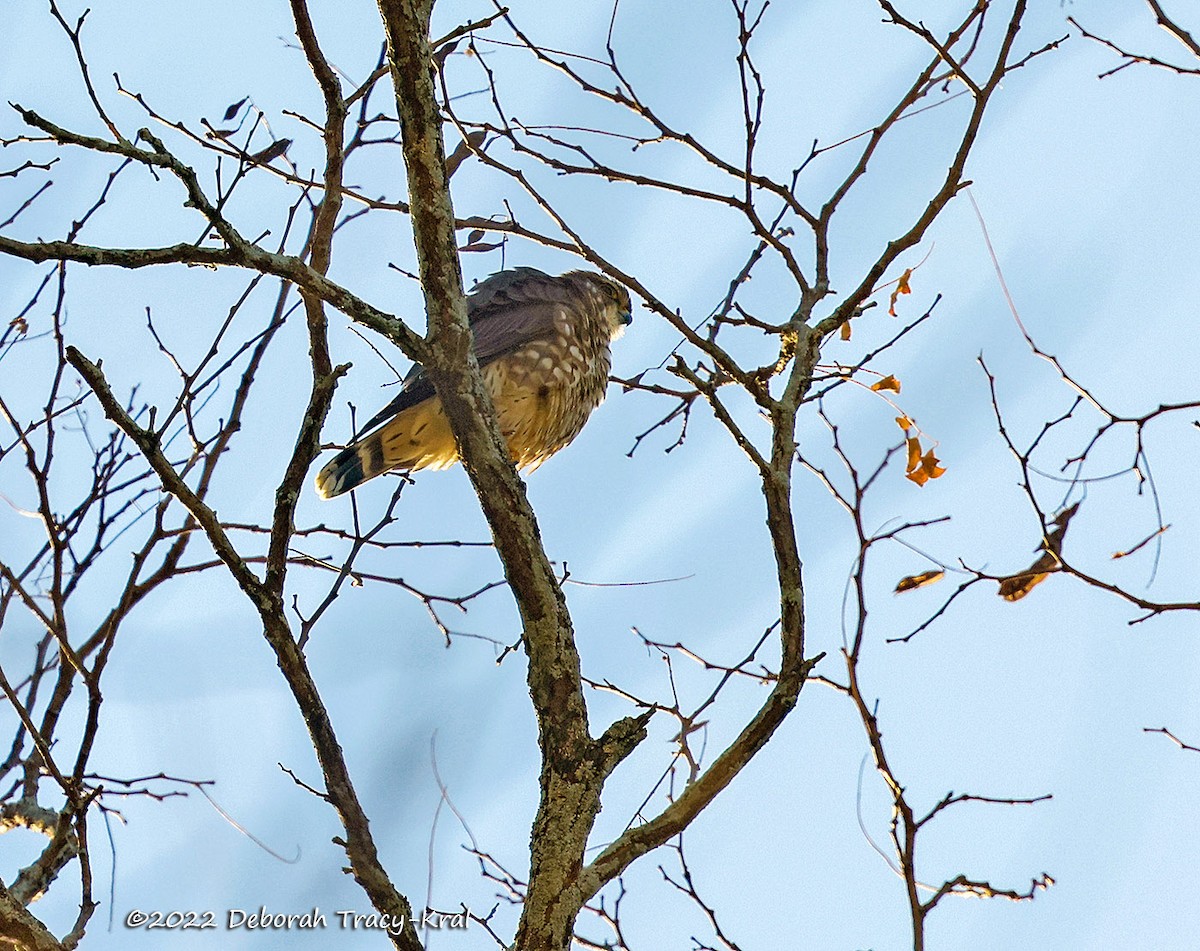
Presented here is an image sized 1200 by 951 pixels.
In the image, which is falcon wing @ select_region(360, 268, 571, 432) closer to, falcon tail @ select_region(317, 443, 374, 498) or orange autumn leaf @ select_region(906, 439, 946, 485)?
falcon tail @ select_region(317, 443, 374, 498)

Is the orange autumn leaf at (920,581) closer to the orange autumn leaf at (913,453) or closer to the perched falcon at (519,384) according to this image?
the orange autumn leaf at (913,453)

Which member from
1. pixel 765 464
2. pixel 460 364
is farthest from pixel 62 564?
pixel 765 464

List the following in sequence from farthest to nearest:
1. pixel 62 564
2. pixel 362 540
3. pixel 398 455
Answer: pixel 398 455 → pixel 62 564 → pixel 362 540

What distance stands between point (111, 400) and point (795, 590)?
3.83 feet

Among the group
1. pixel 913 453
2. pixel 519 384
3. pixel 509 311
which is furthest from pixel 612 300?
pixel 913 453

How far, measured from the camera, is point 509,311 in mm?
4461

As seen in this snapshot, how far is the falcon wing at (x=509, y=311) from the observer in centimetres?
435

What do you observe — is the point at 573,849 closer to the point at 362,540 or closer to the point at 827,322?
the point at 362,540

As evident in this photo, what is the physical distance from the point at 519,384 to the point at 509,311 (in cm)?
30

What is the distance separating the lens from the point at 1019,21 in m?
2.56

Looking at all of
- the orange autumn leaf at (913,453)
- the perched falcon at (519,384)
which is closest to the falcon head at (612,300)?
the perched falcon at (519,384)

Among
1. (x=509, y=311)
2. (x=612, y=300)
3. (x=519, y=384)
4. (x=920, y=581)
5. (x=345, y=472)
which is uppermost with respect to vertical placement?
(x=612, y=300)

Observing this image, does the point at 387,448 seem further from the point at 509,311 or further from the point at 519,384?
the point at 509,311

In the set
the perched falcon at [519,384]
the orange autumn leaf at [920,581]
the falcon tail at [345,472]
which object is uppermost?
the perched falcon at [519,384]
